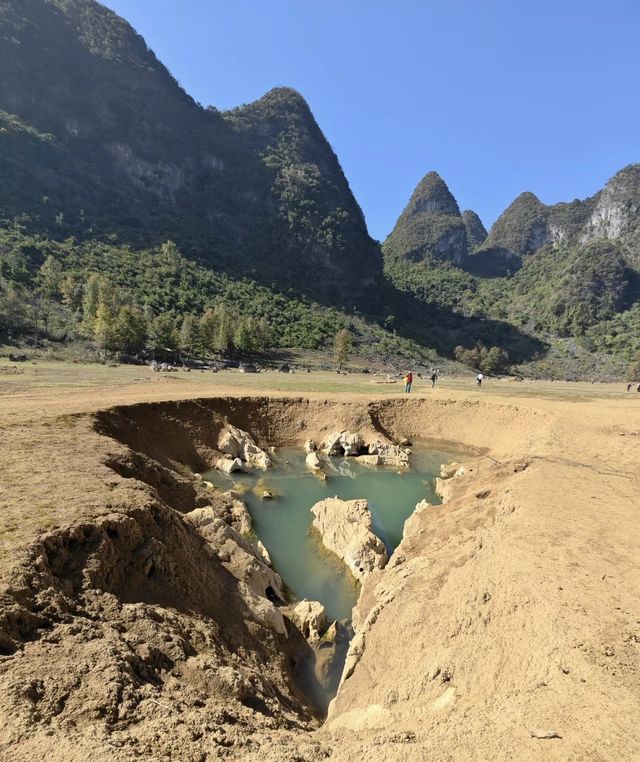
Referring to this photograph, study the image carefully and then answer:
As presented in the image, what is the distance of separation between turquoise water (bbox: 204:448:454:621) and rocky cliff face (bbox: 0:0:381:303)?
8658 centimetres

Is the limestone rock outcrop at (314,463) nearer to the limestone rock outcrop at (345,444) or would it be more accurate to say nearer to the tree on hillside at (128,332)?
the limestone rock outcrop at (345,444)

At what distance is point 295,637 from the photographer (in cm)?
1085

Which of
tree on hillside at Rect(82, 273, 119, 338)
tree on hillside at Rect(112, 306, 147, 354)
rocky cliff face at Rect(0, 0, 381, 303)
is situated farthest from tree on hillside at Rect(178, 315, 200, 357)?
rocky cliff face at Rect(0, 0, 381, 303)

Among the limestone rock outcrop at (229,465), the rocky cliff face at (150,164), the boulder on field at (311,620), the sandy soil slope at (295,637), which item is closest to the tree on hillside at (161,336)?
the limestone rock outcrop at (229,465)

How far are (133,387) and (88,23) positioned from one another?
16929 cm

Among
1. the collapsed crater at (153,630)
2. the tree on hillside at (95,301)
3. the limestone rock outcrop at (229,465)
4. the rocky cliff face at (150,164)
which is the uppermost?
the rocky cliff face at (150,164)

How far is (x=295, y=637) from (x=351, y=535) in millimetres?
4991

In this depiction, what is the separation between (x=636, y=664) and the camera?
6309 millimetres

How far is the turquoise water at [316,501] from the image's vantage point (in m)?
13.9

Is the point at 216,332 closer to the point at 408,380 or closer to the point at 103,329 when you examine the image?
the point at 103,329

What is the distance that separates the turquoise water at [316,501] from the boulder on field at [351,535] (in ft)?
1.20

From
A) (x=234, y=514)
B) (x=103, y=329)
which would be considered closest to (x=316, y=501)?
(x=234, y=514)

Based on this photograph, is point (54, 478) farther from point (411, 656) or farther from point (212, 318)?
point (212, 318)

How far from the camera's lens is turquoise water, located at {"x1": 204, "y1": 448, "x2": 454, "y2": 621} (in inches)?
548
